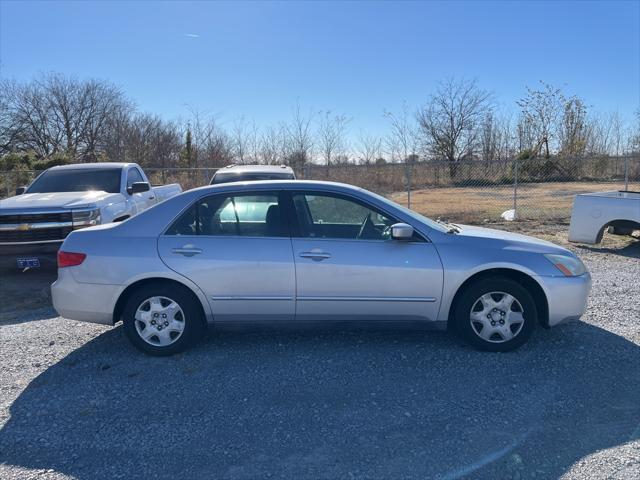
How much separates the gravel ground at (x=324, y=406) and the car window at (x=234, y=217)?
110 cm

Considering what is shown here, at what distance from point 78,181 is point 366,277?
6738 mm

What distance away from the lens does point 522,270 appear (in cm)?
439

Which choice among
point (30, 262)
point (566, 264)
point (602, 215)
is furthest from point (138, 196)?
point (602, 215)

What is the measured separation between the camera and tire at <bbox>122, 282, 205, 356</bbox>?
14.5 feet

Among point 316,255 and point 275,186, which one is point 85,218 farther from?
point 316,255

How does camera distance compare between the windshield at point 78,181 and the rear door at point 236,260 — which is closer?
the rear door at point 236,260

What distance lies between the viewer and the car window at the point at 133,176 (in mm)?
9280

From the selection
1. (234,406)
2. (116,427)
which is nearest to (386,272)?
(234,406)

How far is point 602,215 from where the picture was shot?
355 inches

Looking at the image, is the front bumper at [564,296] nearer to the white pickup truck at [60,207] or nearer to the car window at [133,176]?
the white pickup truck at [60,207]

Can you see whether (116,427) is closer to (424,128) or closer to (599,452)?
(599,452)

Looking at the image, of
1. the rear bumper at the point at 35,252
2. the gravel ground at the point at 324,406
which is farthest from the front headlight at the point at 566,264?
the rear bumper at the point at 35,252

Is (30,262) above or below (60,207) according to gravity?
below

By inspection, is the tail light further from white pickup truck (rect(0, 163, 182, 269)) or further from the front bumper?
the front bumper
